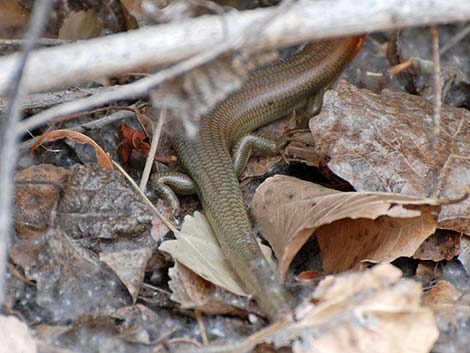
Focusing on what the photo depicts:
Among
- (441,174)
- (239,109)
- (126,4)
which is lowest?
(239,109)

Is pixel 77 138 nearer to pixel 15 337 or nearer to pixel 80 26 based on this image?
pixel 80 26

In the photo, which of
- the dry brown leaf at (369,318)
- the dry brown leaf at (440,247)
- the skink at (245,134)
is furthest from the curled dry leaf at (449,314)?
the skink at (245,134)

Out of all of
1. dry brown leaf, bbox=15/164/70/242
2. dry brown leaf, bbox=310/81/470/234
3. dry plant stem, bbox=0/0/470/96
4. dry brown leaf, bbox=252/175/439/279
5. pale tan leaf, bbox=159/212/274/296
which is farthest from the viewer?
dry brown leaf, bbox=310/81/470/234

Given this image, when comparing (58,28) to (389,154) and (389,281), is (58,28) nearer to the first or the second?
(389,154)

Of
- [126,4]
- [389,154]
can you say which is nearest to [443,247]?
[389,154]

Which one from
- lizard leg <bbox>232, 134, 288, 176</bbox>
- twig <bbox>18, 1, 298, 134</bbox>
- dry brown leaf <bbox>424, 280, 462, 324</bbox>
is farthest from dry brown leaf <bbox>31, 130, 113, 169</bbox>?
dry brown leaf <bbox>424, 280, 462, 324</bbox>

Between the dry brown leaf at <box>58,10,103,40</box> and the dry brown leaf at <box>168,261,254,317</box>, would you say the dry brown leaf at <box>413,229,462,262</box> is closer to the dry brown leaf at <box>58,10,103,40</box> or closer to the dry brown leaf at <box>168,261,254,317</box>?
the dry brown leaf at <box>168,261,254,317</box>

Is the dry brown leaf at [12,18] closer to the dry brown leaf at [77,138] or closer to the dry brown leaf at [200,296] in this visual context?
the dry brown leaf at [77,138]
